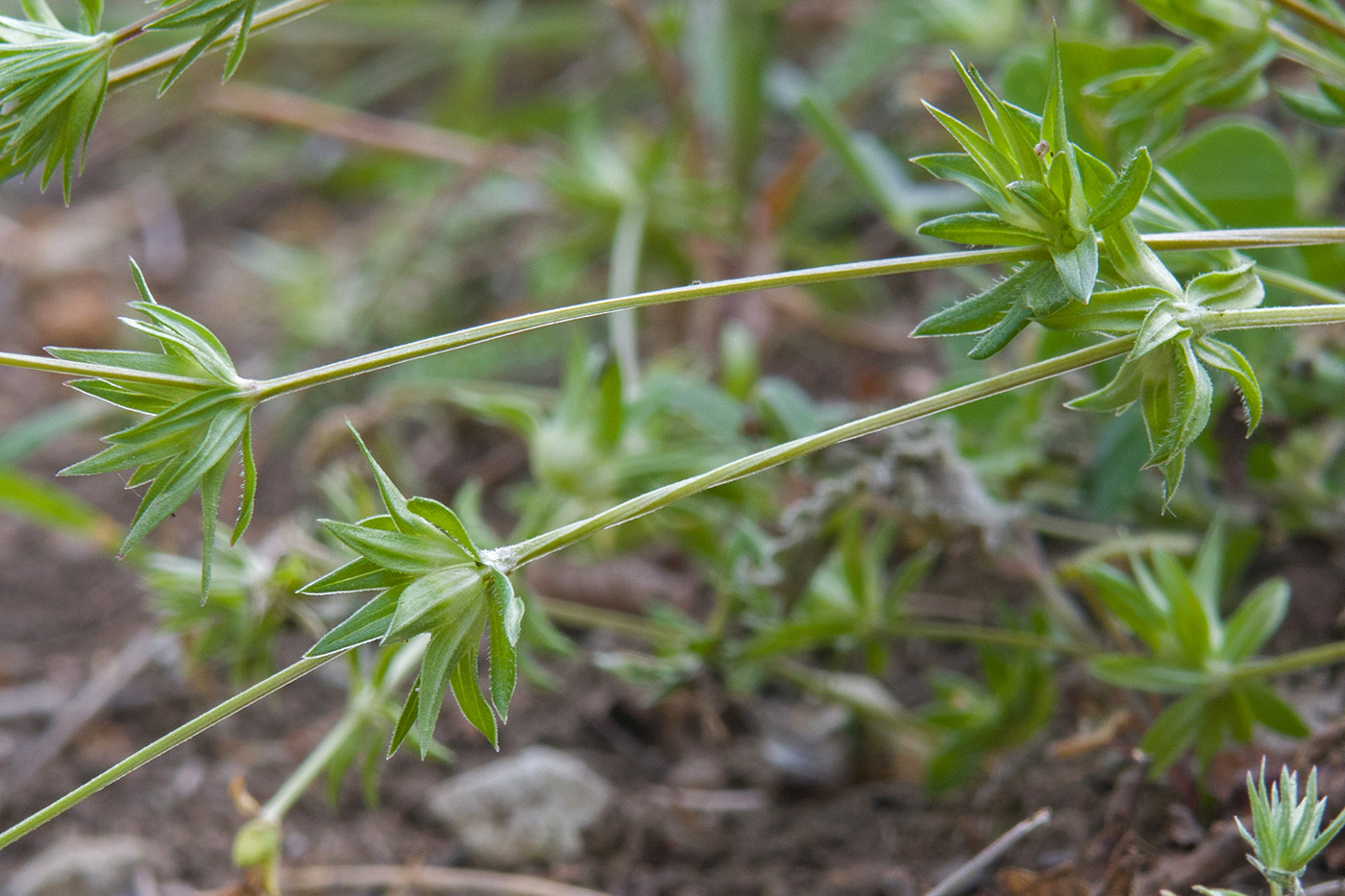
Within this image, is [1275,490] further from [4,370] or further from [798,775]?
[4,370]

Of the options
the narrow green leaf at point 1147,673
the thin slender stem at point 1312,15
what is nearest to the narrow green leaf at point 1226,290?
the thin slender stem at point 1312,15

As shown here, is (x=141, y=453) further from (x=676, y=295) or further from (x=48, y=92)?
(x=676, y=295)

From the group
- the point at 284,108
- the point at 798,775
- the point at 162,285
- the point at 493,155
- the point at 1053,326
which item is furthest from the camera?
the point at 162,285

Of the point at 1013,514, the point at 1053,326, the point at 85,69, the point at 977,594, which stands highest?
the point at 85,69

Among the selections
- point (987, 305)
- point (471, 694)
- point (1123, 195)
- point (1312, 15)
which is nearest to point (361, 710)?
point (471, 694)

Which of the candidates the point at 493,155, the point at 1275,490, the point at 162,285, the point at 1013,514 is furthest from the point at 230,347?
the point at 1275,490

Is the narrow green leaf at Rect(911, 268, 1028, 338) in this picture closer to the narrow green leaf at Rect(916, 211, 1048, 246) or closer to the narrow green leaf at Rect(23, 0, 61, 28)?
the narrow green leaf at Rect(916, 211, 1048, 246)

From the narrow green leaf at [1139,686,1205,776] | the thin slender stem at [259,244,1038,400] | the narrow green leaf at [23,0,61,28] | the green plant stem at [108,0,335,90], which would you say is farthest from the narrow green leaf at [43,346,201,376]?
the narrow green leaf at [1139,686,1205,776]
